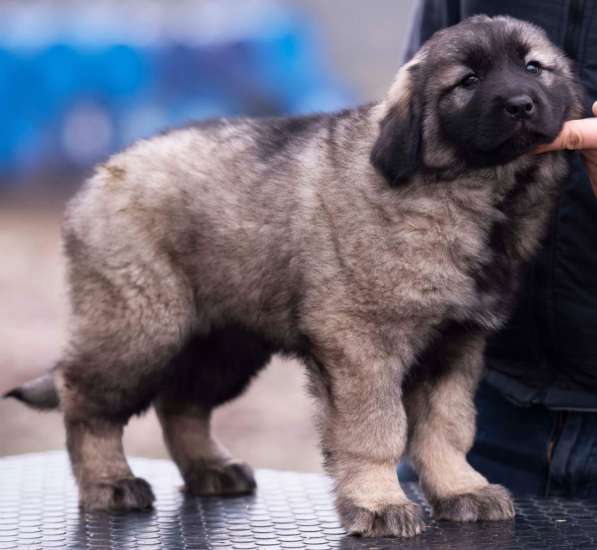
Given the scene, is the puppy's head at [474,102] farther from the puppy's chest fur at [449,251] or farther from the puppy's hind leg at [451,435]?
the puppy's hind leg at [451,435]

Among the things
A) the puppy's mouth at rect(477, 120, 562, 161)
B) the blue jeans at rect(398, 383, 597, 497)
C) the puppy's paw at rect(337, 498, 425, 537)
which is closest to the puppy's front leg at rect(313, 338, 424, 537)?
the puppy's paw at rect(337, 498, 425, 537)

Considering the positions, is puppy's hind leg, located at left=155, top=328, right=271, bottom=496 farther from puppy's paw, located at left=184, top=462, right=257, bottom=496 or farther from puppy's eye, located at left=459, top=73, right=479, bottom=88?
puppy's eye, located at left=459, top=73, right=479, bottom=88

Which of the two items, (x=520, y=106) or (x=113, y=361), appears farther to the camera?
(x=113, y=361)

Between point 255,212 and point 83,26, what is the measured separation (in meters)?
12.7

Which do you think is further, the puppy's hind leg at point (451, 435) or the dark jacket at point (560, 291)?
the dark jacket at point (560, 291)

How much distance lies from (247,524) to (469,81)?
1419 mm

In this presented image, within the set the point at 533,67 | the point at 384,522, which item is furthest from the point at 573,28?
the point at 384,522

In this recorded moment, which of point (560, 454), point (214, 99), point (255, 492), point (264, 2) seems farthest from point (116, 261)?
point (264, 2)

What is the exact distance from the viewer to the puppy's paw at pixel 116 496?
13.7ft

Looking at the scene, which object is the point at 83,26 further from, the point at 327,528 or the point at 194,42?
the point at 327,528

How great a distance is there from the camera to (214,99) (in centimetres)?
1598

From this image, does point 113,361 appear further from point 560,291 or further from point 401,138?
point 560,291

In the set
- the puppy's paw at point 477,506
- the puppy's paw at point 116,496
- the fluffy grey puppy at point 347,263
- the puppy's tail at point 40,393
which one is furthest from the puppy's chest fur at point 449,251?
the puppy's tail at point 40,393

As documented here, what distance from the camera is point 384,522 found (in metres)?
3.65
